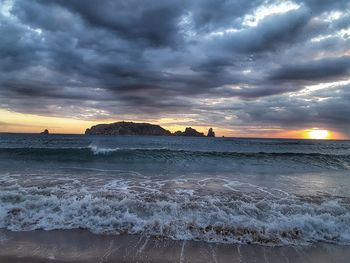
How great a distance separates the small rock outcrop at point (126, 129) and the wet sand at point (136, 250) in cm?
13768

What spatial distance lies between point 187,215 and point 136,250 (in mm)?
2182

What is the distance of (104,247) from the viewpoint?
17.7ft

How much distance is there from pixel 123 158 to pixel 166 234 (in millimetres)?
16588

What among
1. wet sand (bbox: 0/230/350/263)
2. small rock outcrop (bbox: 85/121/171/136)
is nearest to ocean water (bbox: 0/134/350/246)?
wet sand (bbox: 0/230/350/263)

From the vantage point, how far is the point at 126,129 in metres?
142

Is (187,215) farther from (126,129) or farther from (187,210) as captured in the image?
(126,129)

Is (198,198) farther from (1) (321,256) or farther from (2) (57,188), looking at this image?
(2) (57,188)

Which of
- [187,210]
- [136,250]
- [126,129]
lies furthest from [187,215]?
[126,129]

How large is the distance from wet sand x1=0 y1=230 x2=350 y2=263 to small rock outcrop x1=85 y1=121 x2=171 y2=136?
138 metres

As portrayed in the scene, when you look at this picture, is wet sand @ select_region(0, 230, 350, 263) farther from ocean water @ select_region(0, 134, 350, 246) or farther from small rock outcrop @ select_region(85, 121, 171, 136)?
small rock outcrop @ select_region(85, 121, 171, 136)

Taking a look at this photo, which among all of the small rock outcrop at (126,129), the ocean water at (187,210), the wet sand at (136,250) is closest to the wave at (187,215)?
the ocean water at (187,210)

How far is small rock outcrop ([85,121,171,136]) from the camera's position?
14309 cm

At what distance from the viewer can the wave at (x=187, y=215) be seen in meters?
6.20

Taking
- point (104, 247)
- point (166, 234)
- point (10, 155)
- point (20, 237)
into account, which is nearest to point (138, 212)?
point (166, 234)
